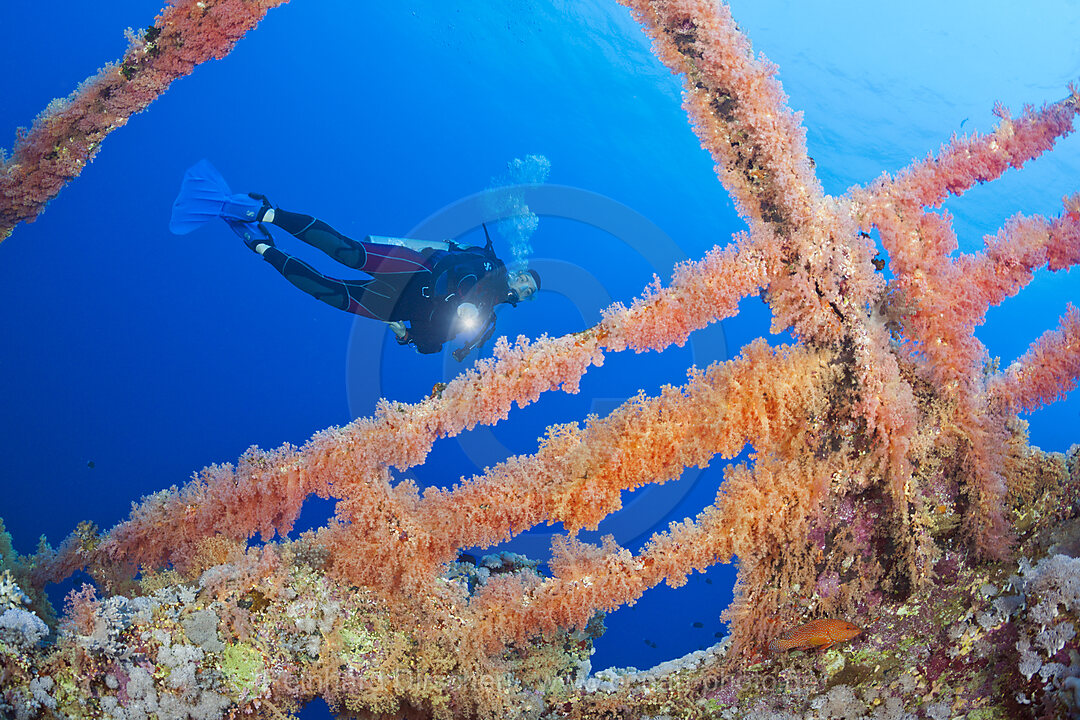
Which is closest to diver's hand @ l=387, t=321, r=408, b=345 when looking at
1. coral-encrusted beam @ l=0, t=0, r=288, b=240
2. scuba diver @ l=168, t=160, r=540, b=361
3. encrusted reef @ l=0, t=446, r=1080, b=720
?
scuba diver @ l=168, t=160, r=540, b=361

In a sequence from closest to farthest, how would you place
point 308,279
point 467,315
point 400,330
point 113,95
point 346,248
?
point 113,95 → point 346,248 → point 308,279 → point 467,315 → point 400,330

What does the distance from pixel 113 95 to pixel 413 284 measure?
10.6 feet

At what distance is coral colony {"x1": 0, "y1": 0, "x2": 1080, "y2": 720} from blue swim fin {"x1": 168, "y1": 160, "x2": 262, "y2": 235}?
4.76 meters

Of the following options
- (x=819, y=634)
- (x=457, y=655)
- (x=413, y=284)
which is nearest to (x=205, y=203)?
(x=413, y=284)

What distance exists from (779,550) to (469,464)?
94.6 ft

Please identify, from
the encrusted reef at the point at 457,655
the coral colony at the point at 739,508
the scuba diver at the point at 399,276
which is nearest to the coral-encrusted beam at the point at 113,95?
the scuba diver at the point at 399,276

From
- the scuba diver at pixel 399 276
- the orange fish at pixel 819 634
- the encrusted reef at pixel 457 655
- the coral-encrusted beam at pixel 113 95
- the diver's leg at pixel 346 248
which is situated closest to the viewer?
the encrusted reef at pixel 457 655

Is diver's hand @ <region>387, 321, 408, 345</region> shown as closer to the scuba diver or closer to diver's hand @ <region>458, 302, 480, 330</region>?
the scuba diver

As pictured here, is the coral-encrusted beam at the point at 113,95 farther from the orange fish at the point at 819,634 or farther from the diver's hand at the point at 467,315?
the orange fish at the point at 819,634

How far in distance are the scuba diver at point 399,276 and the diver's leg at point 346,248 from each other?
1 centimetres

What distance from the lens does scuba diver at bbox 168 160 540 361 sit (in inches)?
245

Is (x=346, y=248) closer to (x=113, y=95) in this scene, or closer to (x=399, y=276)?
(x=399, y=276)

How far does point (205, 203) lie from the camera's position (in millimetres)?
6527

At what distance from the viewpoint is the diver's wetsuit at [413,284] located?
6.15 meters
